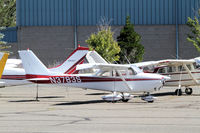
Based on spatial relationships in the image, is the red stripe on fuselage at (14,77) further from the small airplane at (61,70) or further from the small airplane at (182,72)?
the small airplane at (182,72)

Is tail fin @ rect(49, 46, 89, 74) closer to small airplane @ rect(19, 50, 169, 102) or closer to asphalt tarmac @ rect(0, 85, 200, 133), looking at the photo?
small airplane @ rect(19, 50, 169, 102)

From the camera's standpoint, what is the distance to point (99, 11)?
52500mm

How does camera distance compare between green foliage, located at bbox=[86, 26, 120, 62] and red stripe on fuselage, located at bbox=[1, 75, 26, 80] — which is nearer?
red stripe on fuselage, located at bbox=[1, 75, 26, 80]

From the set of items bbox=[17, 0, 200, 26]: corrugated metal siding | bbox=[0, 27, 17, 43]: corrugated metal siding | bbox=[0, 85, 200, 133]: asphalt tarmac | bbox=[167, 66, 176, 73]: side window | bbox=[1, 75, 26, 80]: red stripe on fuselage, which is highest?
bbox=[17, 0, 200, 26]: corrugated metal siding

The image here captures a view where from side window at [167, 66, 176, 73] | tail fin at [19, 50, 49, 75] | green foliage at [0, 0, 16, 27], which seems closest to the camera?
tail fin at [19, 50, 49, 75]

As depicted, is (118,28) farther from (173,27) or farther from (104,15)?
(173,27)

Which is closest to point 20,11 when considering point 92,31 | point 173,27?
point 92,31

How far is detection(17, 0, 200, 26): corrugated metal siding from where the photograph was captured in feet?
171

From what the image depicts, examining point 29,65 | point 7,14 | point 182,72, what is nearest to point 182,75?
point 182,72

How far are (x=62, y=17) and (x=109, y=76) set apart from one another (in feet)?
105

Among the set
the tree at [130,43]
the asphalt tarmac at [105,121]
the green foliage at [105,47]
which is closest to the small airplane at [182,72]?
the asphalt tarmac at [105,121]

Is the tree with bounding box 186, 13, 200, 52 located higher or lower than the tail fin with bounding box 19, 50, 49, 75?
higher

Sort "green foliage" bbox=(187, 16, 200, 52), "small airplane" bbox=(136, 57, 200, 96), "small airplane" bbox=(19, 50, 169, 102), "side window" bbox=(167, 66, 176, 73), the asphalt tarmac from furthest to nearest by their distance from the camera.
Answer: "green foliage" bbox=(187, 16, 200, 52) → "side window" bbox=(167, 66, 176, 73) → "small airplane" bbox=(136, 57, 200, 96) → "small airplane" bbox=(19, 50, 169, 102) → the asphalt tarmac

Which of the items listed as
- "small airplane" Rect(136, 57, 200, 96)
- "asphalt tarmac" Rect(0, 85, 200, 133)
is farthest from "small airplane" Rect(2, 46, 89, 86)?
"asphalt tarmac" Rect(0, 85, 200, 133)
